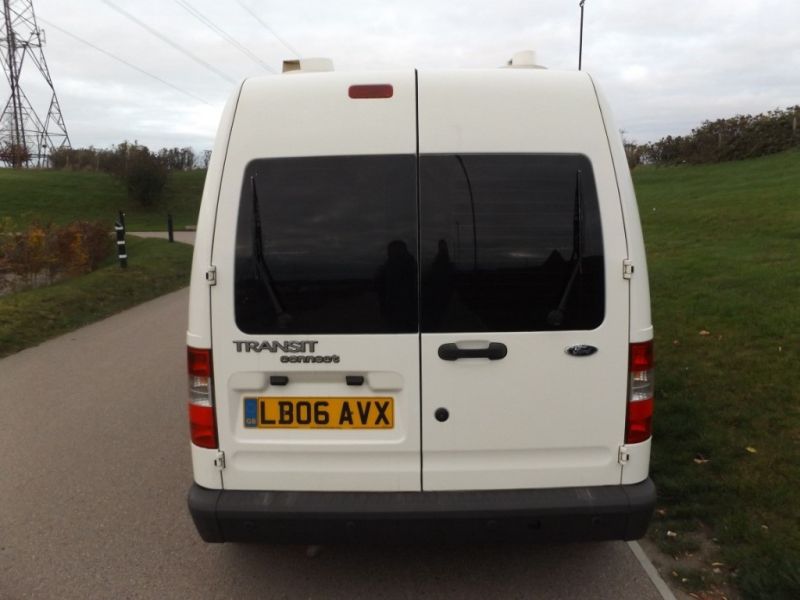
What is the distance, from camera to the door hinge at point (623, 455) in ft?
9.55

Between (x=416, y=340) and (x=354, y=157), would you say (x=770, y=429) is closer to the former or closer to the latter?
(x=416, y=340)

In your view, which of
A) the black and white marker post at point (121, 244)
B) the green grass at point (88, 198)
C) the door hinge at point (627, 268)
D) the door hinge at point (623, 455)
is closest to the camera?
the door hinge at point (627, 268)

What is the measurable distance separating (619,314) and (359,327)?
1.07 metres

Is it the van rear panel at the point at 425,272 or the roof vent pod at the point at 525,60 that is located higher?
the roof vent pod at the point at 525,60

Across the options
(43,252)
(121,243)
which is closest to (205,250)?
(43,252)

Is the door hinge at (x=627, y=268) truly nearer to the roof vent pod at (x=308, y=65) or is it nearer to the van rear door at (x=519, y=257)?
the van rear door at (x=519, y=257)

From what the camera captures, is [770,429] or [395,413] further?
[770,429]

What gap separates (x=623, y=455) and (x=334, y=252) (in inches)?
58.6

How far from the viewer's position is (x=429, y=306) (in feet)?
9.30

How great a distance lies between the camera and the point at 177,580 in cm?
332

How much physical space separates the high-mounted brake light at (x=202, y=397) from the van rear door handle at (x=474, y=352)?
987 mm

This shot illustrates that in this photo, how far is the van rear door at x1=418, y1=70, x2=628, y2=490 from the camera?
9.28 feet

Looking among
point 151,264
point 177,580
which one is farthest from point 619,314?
point 151,264

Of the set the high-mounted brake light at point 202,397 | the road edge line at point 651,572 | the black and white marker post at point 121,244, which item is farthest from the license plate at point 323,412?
the black and white marker post at point 121,244
